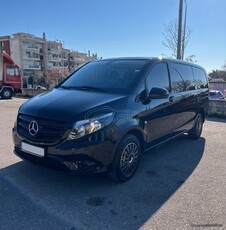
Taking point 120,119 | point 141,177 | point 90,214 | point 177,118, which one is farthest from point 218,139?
point 90,214

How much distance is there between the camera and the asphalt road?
2.62 metres

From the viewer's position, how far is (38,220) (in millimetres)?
2617

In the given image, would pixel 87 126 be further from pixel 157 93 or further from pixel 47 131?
pixel 157 93

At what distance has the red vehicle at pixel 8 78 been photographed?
17.7 meters

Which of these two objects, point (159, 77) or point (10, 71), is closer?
point (159, 77)

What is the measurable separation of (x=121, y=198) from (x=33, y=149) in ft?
4.27

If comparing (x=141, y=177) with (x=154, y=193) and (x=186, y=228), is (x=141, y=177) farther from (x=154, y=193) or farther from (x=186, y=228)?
(x=186, y=228)

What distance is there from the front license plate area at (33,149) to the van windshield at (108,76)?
49.6 inches

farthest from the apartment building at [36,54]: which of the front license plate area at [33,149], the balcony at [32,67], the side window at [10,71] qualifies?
the front license plate area at [33,149]

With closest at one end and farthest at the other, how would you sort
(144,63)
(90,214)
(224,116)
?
(90,214)
(144,63)
(224,116)

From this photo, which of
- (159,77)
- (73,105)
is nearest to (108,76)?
(159,77)

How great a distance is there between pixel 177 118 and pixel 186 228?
2.57 metres

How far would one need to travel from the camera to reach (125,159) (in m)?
3.49

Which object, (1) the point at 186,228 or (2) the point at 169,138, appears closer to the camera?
(1) the point at 186,228
